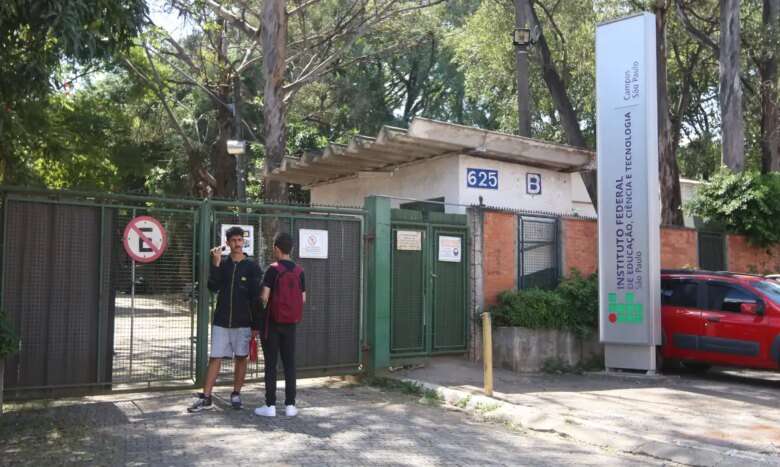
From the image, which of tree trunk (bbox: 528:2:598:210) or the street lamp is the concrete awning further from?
tree trunk (bbox: 528:2:598:210)

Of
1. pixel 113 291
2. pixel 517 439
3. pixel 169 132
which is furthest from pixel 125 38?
pixel 169 132

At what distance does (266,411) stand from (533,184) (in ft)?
28.1

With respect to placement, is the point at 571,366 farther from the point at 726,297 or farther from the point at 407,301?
the point at 407,301

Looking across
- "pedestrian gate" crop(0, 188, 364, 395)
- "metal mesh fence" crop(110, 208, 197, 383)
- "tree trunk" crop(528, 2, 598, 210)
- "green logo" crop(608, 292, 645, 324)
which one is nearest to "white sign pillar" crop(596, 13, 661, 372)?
"green logo" crop(608, 292, 645, 324)

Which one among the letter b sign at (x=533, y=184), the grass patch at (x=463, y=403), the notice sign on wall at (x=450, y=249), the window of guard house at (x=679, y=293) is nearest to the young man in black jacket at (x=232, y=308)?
the grass patch at (x=463, y=403)

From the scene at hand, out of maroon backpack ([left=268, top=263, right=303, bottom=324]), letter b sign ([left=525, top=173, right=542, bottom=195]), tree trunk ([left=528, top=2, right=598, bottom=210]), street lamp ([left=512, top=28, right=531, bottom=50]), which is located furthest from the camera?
tree trunk ([left=528, top=2, right=598, bottom=210])

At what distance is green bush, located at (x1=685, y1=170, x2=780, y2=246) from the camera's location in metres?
15.4

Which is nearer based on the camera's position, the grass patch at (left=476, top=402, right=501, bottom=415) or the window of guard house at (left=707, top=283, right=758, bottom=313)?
the grass patch at (left=476, top=402, right=501, bottom=415)

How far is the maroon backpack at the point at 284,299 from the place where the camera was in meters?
7.24

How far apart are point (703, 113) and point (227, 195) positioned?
19102 millimetres

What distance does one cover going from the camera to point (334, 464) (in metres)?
5.79

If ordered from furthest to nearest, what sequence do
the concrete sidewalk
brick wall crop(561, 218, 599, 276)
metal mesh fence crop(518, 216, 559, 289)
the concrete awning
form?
brick wall crop(561, 218, 599, 276) → metal mesh fence crop(518, 216, 559, 289) → the concrete awning → the concrete sidewalk

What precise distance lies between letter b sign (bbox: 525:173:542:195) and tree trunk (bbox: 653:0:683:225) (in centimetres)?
454

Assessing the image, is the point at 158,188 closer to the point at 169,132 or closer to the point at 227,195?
the point at 169,132
